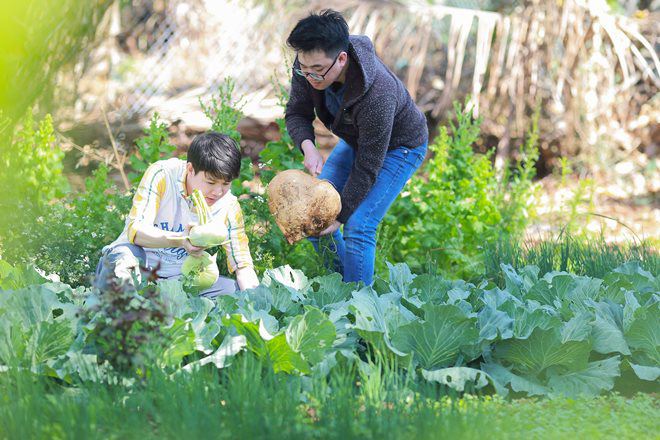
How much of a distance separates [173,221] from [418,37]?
472cm

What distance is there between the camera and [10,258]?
4168 mm

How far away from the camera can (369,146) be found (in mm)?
3500

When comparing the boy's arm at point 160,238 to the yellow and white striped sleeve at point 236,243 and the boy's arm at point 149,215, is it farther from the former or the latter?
the yellow and white striped sleeve at point 236,243

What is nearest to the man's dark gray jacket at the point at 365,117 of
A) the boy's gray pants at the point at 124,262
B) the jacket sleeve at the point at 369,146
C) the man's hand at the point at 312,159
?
the jacket sleeve at the point at 369,146

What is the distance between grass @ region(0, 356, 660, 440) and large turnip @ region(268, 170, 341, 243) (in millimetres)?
976

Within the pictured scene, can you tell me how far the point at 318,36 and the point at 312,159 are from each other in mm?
692

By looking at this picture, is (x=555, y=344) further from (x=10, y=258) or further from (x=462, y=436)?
(x=10, y=258)

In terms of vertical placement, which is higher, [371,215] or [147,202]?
[147,202]

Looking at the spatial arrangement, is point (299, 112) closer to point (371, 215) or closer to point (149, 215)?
point (371, 215)

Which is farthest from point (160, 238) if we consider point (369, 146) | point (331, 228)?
point (369, 146)

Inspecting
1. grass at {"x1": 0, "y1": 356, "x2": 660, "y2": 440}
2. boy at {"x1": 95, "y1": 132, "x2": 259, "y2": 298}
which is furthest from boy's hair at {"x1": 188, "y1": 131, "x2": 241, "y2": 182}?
grass at {"x1": 0, "y1": 356, "x2": 660, "y2": 440}

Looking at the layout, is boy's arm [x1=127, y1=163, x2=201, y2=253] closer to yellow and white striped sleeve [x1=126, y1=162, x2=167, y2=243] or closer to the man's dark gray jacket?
yellow and white striped sleeve [x1=126, y1=162, x2=167, y2=243]

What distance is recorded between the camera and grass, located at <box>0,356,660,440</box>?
85.4 inches

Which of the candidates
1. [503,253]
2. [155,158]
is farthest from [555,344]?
[155,158]
